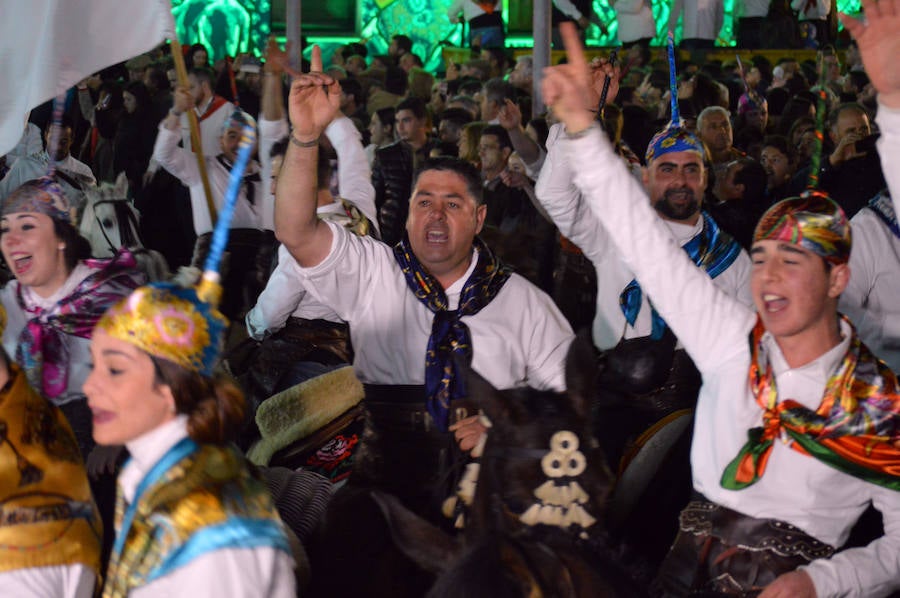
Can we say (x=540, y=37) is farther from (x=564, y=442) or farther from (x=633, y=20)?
(x=564, y=442)

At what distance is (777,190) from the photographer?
26.1ft

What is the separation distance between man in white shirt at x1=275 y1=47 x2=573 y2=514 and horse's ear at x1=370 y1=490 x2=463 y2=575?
3.17ft

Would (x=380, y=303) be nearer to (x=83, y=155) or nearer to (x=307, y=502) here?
(x=307, y=502)

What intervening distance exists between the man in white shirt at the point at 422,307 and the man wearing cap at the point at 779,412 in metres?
0.84

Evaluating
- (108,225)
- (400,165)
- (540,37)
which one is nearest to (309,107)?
(108,225)

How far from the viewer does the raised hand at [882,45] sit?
10.3ft

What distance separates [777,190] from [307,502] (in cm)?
499

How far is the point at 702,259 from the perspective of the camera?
16.7 feet

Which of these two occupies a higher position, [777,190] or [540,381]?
[777,190]

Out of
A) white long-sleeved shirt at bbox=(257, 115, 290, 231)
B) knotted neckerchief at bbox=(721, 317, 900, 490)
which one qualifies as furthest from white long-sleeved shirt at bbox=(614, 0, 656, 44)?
knotted neckerchief at bbox=(721, 317, 900, 490)

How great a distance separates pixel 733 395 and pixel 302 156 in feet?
5.10

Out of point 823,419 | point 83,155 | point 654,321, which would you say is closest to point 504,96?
point 83,155

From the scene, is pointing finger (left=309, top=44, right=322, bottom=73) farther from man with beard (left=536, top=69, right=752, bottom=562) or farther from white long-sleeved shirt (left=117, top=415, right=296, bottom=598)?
white long-sleeved shirt (left=117, top=415, right=296, bottom=598)

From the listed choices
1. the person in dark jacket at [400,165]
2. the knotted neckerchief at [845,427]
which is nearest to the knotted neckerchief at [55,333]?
the knotted neckerchief at [845,427]
